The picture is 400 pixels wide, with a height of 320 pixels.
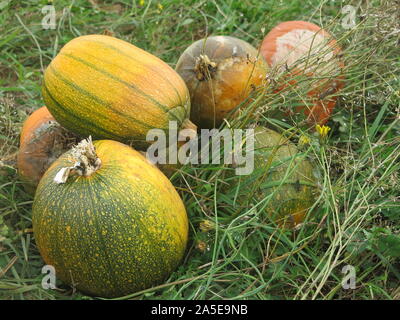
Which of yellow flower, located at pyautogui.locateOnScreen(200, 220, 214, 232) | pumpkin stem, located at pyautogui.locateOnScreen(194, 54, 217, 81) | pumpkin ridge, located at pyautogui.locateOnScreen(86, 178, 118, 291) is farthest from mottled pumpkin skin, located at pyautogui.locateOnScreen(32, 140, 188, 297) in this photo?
pumpkin stem, located at pyautogui.locateOnScreen(194, 54, 217, 81)

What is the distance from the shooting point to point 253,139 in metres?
2.58

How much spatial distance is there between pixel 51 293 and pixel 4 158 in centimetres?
76

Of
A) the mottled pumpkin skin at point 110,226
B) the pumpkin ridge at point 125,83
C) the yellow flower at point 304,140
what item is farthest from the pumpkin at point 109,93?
the yellow flower at point 304,140

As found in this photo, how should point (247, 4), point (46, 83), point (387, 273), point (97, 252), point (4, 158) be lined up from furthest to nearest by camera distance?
point (247, 4)
point (4, 158)
point (46, 83)
point (387, 273)
point (97, 252)

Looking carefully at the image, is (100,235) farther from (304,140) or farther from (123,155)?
(304,140)

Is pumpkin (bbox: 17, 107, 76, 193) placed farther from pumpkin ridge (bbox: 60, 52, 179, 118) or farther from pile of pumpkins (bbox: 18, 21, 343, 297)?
pumpkin ridge (bbox: 60, 52, 179, 118)

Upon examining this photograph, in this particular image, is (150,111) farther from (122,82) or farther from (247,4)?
(247,4)

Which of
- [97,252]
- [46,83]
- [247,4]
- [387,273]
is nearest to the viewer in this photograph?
[97,252]

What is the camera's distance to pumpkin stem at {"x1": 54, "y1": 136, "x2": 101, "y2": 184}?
2168 mm

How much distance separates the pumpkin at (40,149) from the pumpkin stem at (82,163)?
1.70 ft

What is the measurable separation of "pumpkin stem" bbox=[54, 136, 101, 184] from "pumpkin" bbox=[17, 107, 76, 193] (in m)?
0.52

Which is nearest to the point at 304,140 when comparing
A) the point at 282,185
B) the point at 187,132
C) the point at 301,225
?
the point at 282,185

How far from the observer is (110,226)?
214 cm
